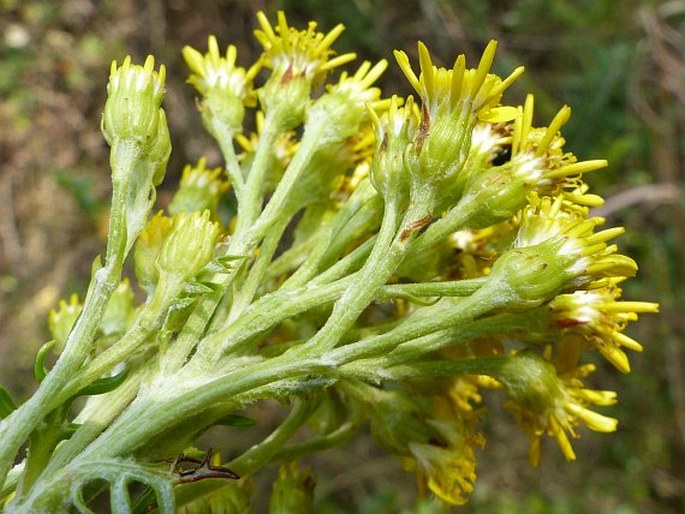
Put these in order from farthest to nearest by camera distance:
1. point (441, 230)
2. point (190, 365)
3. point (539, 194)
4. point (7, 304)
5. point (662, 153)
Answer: point (7, 304)
point (662, 153)
point (539, 194)
point (441, 230)
point (190, 365)

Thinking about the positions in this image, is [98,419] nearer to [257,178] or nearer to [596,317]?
[257,178]

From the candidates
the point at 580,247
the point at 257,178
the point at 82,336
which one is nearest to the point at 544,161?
the point at 580,247

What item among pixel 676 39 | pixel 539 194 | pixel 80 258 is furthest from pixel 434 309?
pixel 80 258

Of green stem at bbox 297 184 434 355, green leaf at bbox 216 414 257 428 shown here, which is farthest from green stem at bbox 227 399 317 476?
green stem at bbox 297 184 434 355

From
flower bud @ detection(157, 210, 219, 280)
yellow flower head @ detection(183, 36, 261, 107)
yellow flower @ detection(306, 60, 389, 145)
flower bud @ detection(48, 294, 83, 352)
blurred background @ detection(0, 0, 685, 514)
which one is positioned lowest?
blurred background @ detection(0, 0, 685, 514)

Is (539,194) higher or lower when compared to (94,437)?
lower

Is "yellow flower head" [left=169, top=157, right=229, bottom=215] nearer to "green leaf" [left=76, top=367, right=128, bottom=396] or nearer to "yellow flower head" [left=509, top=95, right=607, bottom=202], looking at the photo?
"green leaf" [left=76, top=367, right=128, bottom=396]

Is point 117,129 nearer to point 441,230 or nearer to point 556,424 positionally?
point 441,230
